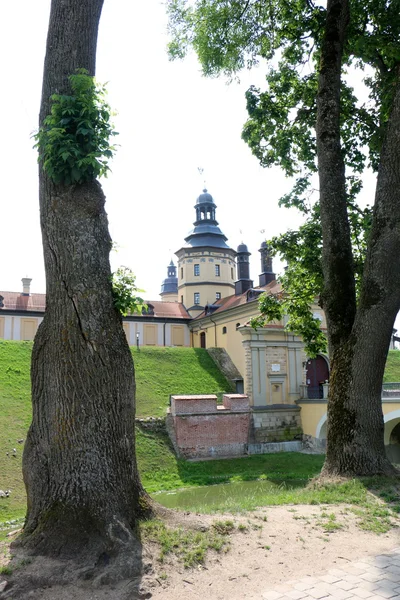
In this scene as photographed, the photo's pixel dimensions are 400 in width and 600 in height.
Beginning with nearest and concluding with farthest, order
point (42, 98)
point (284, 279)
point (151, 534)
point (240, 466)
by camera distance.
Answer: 1. point (151, 534)
2. point (42, 98)
3. point (284, 279)
4. point (240, 466)

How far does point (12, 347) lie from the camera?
94.1 feet

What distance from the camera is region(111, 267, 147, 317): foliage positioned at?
5.48 m

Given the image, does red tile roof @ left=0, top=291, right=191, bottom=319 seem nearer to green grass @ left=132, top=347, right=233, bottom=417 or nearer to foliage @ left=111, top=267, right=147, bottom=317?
green grass @ left=132, top=347, right=233, bottom=417

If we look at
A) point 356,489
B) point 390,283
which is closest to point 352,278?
point 390,283

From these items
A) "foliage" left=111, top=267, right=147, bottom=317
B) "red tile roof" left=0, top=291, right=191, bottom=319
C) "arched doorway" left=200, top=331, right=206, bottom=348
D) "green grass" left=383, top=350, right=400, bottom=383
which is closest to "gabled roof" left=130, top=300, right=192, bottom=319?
"red tile roof" left=0, top=291, right=191, bottom=319

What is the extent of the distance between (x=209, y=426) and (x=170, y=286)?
45.4m

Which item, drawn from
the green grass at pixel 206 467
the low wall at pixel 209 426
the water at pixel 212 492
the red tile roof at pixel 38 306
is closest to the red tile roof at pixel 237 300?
→ the red tile roof at pixel 38 306

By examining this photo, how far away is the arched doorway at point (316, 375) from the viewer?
99.7 ft

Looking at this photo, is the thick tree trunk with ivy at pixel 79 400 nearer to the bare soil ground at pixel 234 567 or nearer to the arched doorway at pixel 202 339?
the bare soil ground at pixel 234 567

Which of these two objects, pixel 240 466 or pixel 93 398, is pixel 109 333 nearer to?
pixel 93 398

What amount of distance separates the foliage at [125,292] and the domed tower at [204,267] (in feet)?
133

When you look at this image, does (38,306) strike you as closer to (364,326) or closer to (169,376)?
(169,376)

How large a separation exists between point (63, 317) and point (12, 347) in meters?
25.3

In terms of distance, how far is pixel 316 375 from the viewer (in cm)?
3173
